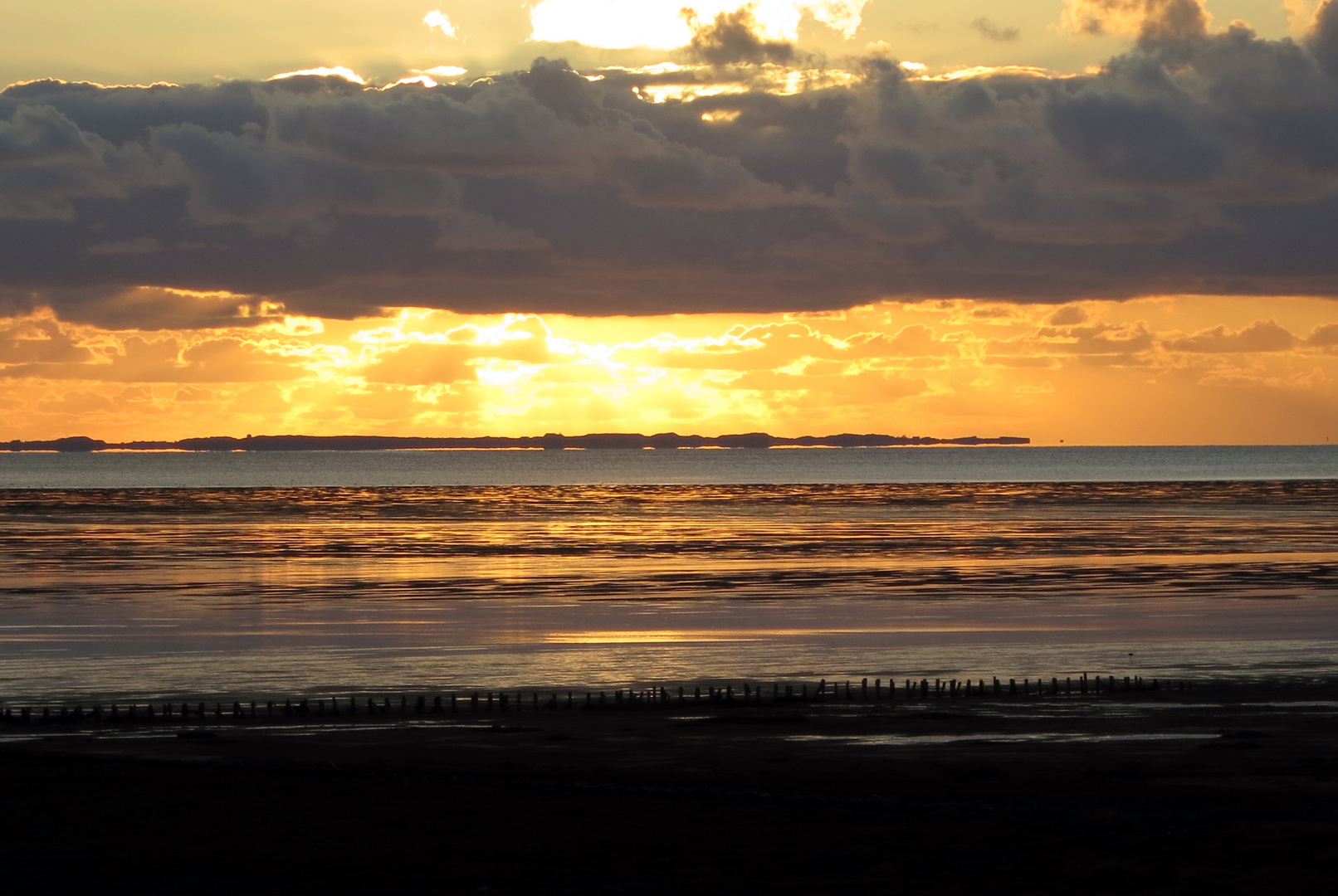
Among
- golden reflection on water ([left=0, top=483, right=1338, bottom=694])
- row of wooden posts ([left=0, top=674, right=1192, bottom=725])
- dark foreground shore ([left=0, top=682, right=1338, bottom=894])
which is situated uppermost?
dark foreground shore ([left=0, top=682, right=1338, bottom=894])

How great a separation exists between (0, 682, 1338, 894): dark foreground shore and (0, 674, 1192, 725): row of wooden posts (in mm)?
954

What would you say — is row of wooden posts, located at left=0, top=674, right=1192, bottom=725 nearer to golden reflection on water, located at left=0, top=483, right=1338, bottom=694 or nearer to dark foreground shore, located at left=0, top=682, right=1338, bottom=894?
dark foreground shore, located at left=0, top=682, right=1338, bottom=894

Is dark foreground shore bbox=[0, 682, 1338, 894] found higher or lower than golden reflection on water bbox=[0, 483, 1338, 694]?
higher

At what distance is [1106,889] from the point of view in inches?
698

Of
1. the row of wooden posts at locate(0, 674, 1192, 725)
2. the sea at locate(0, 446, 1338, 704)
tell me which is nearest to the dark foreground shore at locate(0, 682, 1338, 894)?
the row of wooden posts at locate(0, 674, 1192, 725)

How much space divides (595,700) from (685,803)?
11.8m

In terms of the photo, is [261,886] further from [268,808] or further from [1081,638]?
[1081,638]

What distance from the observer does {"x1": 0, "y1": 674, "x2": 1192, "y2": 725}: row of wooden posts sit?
105ft

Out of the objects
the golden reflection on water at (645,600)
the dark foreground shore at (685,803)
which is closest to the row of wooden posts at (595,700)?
the dark foreground shore at (685,803)

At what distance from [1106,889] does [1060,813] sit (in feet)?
11.1

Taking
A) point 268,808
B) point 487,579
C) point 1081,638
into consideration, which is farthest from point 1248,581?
point 268,808

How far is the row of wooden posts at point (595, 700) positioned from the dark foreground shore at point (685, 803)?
0.95 metres

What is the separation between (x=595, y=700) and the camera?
33.9m

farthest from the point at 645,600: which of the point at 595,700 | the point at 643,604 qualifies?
the point at 595,700
